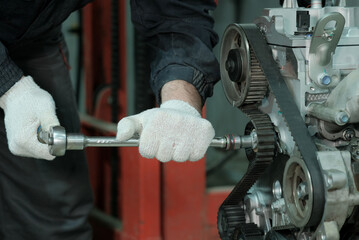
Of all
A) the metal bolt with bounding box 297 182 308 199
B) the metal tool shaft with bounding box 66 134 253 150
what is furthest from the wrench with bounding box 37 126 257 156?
the metal bolt with bounding box 297 182 308 199

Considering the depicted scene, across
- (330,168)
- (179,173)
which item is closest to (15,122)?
(330,168)

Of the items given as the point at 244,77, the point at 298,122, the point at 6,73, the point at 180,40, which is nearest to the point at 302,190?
the point at 298,122

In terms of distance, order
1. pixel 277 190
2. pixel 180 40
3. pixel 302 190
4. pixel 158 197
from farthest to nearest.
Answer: pixel 158 197 → pixel 180 40 → pixel 277 190 → pixel 302 190

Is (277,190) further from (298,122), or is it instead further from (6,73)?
(6,73)

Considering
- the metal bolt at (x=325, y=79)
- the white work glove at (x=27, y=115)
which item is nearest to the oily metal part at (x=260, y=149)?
the metal bolt at (x=325, y=79)

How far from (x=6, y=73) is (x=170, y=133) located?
362 mm

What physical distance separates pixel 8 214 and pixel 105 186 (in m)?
1.07

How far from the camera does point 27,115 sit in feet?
3.75

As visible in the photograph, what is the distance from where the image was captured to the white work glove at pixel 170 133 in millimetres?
1016

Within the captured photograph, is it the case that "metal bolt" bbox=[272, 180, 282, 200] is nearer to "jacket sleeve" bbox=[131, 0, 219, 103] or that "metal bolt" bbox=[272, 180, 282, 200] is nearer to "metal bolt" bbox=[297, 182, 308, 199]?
"metal bolt" bbox=[297, 182, 308, 199]

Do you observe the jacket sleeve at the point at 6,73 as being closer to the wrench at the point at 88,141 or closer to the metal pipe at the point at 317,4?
the wrench at the point at 88,141

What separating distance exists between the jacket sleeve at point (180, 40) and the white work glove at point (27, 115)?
24 centimetres

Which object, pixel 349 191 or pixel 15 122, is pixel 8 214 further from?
pixel 349 191

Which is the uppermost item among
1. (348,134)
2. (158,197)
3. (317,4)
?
(317,4)
